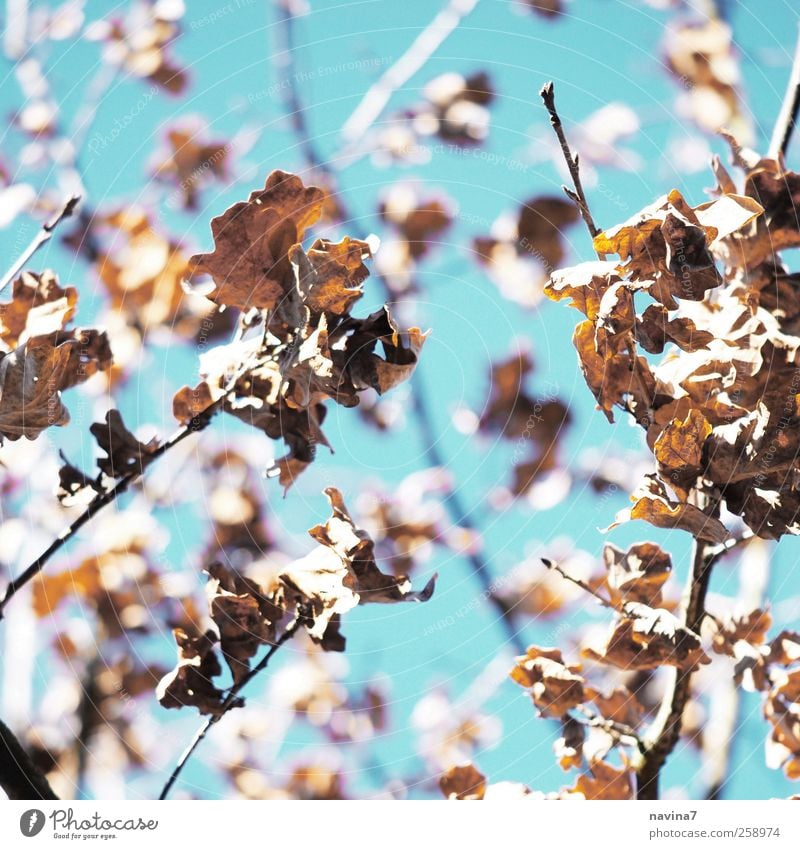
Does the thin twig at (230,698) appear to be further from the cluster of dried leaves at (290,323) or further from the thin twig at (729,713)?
the thin twig at (729,713)

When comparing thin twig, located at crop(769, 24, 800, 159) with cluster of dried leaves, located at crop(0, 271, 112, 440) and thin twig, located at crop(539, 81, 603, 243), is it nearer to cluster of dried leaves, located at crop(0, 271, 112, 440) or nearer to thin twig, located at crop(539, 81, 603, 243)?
thin twig, located at crop(539, 81, 603, 243)

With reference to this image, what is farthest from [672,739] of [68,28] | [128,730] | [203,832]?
[68,28]

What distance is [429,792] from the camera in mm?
2414

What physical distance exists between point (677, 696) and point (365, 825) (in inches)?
14.2

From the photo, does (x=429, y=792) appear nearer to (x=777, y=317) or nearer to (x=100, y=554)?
(x=100, y=554)

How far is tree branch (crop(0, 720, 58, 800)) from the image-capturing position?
69 cm

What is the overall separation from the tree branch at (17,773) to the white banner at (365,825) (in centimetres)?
14

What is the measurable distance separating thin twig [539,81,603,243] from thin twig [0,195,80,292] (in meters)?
0.47

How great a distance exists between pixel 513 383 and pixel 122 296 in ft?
3.72

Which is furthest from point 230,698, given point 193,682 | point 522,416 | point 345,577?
point 522,416

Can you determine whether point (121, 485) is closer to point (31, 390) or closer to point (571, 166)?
point (31, 390)
